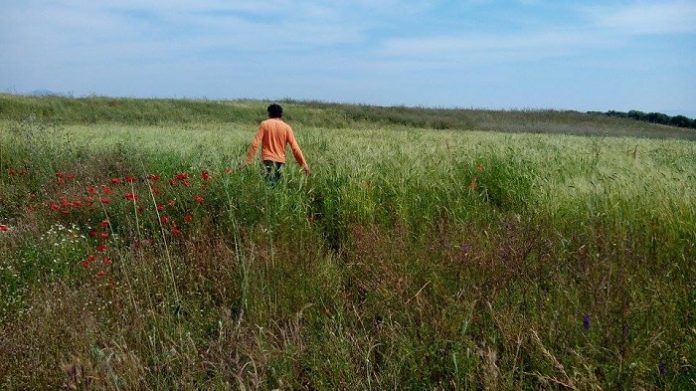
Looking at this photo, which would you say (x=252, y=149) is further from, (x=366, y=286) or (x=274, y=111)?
(x=366, y=286)

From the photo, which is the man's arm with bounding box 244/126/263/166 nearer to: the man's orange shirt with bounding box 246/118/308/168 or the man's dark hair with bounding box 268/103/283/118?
the man's orange shirt with bounding box 246/118/308/168

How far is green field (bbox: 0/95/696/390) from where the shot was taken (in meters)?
3.40

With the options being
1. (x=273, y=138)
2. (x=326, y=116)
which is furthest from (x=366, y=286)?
(x=326, y=116)

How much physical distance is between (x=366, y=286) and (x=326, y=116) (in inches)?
1373

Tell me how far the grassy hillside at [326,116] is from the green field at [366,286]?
2633 cm

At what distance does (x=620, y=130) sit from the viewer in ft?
139

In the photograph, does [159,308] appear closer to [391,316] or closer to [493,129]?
[391,316]

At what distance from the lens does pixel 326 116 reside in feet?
127

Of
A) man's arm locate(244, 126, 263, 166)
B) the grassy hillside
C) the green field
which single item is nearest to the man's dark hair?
man's arm locate(244, 126, 263, 166)

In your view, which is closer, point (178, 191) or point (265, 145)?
point (178, 191)

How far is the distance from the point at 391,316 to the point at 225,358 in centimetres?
103

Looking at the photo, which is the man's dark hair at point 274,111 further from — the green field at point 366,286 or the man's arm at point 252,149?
the green field at point 366,286

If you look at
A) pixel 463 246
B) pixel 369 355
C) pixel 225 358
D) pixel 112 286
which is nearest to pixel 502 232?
pixel 463 246

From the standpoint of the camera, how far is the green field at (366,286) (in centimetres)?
340
